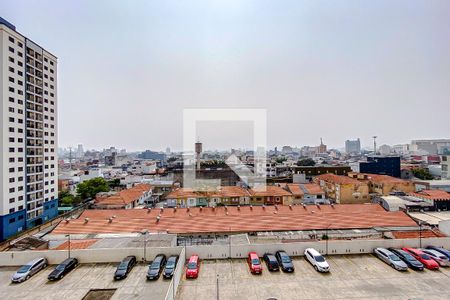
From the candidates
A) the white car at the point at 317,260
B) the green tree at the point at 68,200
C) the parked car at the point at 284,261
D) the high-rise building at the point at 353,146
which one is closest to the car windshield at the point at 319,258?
the white car at the point at 317,260

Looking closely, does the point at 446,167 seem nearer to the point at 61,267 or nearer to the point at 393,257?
the point at 393,257

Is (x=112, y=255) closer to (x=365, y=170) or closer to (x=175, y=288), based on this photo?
(x=175, y=288)

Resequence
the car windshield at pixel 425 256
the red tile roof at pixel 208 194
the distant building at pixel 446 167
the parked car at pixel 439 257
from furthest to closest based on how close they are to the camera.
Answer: the distant building at pixel 446 167, the red tile roof at pixel 208 194, the car windshield at pixel 425 256, the parked car at pixel 439 257

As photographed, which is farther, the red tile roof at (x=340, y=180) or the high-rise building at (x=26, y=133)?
the red tile roof at (x=340, y=180)

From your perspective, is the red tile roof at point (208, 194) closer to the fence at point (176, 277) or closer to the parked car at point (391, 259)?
the fence at point (176, 277)

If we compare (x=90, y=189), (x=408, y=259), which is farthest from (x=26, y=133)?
(x=408, y=259)

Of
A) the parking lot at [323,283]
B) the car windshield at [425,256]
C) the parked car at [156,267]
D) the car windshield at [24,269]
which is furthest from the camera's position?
the car windshield at [425,256]

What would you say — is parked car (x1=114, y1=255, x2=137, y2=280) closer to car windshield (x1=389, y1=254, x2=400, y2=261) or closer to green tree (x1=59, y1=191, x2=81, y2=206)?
car windshield (x1=389, y1=254, x2=400, y2=261)
